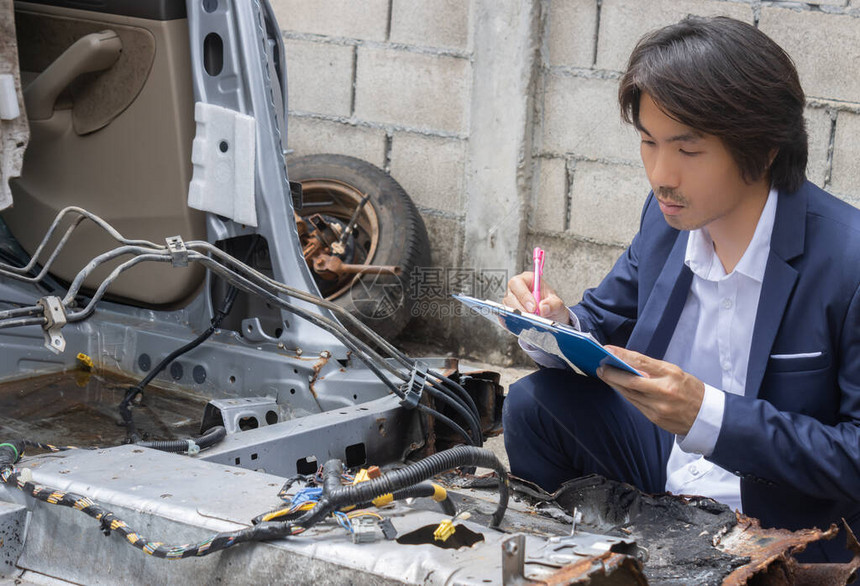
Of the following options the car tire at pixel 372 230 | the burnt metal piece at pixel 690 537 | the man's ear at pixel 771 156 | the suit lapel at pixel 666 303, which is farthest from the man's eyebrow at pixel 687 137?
the car tire at pixel 372 230

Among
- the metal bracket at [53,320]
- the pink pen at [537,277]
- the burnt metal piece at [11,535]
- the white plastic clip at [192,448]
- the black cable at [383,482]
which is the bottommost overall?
the burnt metal piece at [11,535]

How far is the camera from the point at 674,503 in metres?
1.95

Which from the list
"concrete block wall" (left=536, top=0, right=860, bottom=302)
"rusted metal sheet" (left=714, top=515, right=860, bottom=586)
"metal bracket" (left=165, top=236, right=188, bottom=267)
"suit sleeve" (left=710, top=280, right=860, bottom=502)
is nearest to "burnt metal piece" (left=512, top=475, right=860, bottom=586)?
"rusted metal sheet" (left=714, top=515, right=860, bottom=586)

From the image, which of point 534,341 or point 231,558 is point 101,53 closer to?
point 534,341

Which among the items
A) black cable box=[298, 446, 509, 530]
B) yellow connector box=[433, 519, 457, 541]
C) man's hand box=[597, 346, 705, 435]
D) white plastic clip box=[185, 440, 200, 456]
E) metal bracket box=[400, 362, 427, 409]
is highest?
man's hand box=[597, 346, 705, 435]

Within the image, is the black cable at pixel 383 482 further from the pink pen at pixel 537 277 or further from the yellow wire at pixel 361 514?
the pink pen at pixel 537 277

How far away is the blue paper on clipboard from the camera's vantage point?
1.81 metres

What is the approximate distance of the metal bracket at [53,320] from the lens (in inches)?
74.9

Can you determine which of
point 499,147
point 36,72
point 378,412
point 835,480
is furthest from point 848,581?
point 499,147

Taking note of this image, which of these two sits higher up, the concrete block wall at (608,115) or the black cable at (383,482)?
the concrete block wall at (608,115)

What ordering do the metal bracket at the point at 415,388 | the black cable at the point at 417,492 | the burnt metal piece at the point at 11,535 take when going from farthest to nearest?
1. the metal bracket at the point at 415,388
2. the burnt metal piece at the point at 11,535
3. the black cable at the point at 417,492

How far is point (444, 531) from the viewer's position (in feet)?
4.94

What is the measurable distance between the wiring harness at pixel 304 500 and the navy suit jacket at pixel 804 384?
1.81 ft

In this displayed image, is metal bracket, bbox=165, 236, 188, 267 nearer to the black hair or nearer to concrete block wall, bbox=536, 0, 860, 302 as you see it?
the black hair
